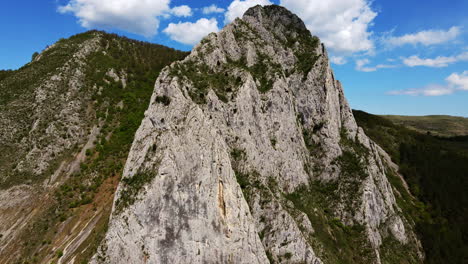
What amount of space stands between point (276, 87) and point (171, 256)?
34.5 m

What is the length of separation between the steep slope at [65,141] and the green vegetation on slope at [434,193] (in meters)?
66.1

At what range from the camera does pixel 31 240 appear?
3453cm

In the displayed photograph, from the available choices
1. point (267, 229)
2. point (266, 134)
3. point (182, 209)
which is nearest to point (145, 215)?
point (182, 209)

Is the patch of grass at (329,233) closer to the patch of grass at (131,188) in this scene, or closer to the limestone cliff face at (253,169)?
the limestone cliff face at (253,169)

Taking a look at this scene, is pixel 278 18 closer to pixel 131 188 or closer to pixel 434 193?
pixel 131 188

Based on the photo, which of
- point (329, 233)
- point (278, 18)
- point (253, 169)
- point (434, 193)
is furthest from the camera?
point (434, 193)

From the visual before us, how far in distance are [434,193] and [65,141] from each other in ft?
326

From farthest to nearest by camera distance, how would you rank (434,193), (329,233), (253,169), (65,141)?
1. (434,193)
2. (65,141)
3. (329,233)
4. (253,169)

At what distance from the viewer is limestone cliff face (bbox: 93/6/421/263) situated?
30.1 m

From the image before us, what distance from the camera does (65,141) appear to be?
48.2 metres

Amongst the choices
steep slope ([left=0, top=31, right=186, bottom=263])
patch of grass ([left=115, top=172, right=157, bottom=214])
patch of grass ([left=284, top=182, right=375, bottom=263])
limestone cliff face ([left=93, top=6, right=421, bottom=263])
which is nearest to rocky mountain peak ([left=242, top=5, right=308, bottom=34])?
limestone cliff face ([left=93, top=6, right=421, bottom=263])

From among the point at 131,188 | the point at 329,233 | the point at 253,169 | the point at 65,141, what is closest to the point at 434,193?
the point at 329,233

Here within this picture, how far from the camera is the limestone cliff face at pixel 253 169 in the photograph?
30.1 m

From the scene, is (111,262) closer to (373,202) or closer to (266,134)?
(266,134)
